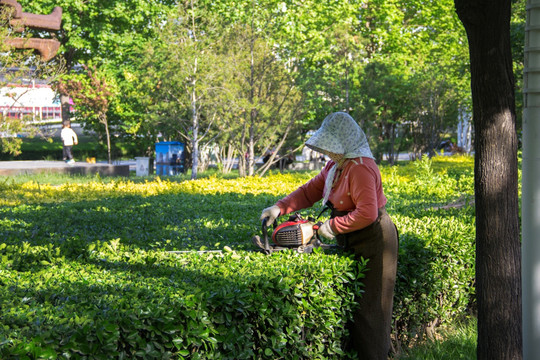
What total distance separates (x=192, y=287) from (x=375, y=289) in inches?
52.5

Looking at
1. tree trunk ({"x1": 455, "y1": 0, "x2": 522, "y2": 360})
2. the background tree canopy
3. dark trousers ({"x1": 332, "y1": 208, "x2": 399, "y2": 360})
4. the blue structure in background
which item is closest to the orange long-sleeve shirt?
dark trousers ({"x1": 332, "y1": 208, "x2": 399, "y2": 360})

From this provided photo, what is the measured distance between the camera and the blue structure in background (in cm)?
2236

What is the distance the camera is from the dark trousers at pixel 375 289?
4.13m

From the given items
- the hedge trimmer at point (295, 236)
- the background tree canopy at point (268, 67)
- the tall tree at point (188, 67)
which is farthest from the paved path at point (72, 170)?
the hedge trimmer at point (295, 236)

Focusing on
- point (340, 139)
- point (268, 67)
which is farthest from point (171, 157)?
point (340, 139)

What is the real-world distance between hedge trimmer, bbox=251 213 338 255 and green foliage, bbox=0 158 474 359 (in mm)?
86

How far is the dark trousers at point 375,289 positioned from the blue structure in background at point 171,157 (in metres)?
18.5

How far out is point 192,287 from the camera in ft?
11.4

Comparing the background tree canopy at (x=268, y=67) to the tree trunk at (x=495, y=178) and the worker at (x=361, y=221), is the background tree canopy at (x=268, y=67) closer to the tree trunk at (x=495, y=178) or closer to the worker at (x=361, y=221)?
the worker at (x=361, y=221)

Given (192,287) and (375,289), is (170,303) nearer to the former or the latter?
(192,287)

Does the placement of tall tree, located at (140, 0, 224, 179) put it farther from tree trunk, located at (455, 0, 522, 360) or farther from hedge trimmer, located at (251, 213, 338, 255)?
tree trunk, located at (455, 0, 522, 360)

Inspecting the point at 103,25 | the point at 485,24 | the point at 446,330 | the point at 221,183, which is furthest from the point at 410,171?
the point at 103,25

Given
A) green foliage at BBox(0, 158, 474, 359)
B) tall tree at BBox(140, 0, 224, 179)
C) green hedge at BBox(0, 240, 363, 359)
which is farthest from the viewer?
tall tree at BBox(140, 0, 224, 179)

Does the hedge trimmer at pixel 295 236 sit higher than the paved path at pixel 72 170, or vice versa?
the hedge trimmer at pixel 295 236
